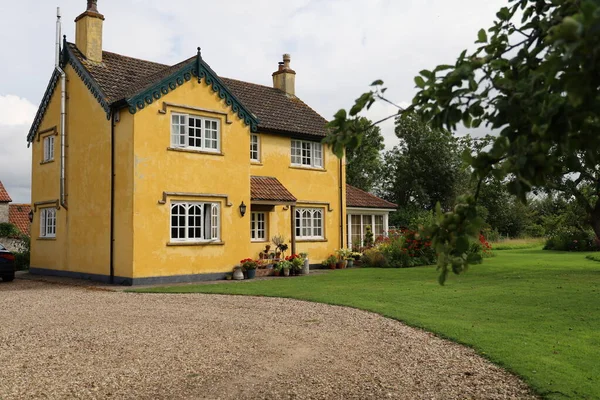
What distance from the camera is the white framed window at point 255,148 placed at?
70.6ft

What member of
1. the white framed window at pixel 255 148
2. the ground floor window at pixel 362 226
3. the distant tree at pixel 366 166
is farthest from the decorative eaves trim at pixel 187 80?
the distant tree at pixel 366 166

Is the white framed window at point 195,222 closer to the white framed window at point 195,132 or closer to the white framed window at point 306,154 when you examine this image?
the white framed window at point 195,132

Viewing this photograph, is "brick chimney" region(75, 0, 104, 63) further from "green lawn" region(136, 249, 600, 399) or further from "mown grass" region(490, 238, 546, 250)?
"mown grass" region(490, 238, 546, 250)

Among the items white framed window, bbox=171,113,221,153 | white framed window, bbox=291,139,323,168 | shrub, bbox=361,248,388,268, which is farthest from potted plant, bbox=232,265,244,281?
shrub, bbox=361,248,388,268

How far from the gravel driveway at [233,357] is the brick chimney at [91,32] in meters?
11.2

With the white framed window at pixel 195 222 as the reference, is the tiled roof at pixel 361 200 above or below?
above

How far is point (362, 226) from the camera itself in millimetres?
27219

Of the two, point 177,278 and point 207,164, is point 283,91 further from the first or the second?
point 177,278

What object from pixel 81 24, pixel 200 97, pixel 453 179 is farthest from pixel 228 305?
pixel 453 179

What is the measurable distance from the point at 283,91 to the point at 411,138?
28.1m

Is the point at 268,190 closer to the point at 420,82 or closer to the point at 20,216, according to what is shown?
the point at 420,82

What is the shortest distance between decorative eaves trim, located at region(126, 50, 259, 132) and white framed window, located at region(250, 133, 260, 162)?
161 cm

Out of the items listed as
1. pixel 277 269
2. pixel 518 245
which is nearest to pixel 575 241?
pixel 518 245

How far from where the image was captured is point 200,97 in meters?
18.1
